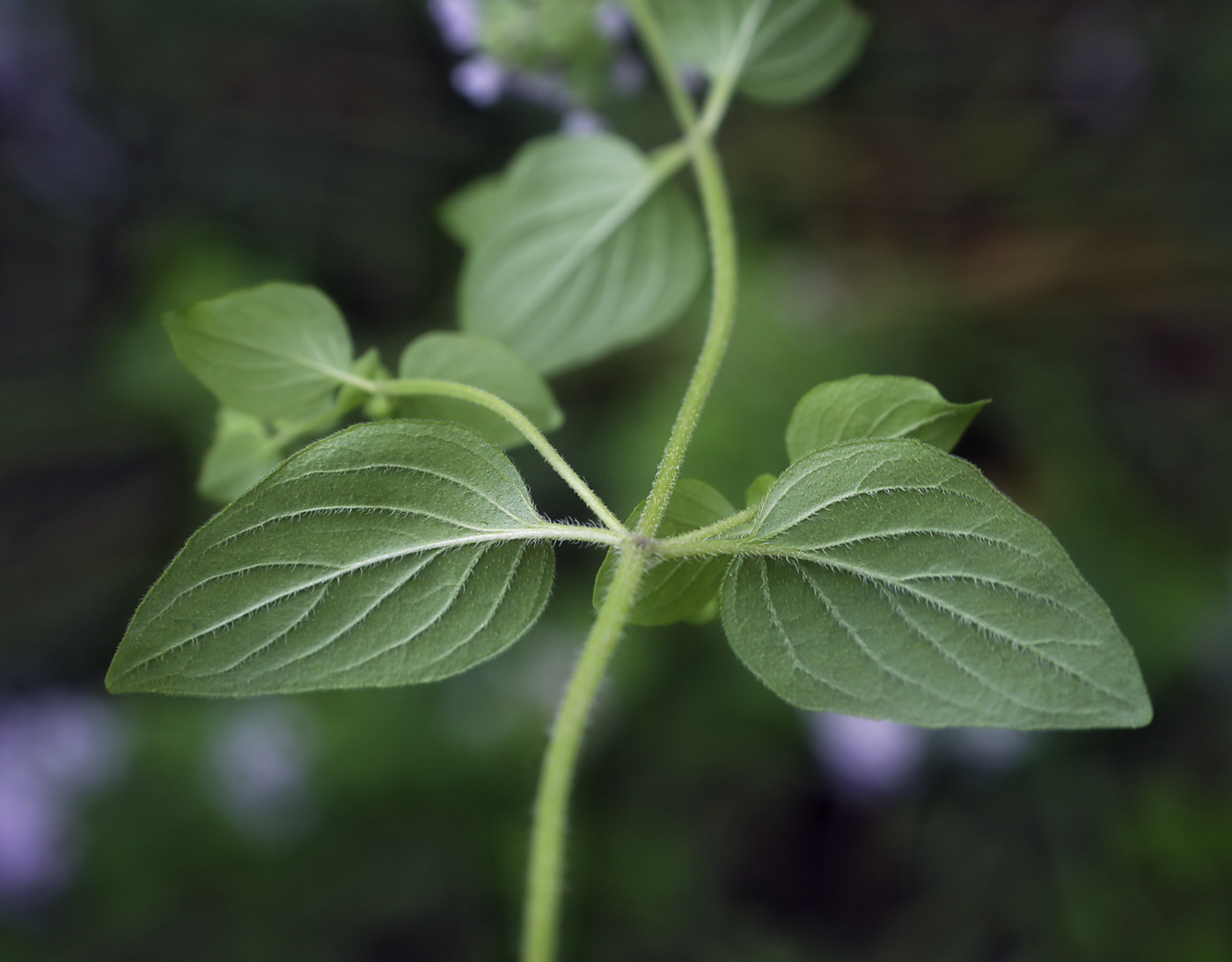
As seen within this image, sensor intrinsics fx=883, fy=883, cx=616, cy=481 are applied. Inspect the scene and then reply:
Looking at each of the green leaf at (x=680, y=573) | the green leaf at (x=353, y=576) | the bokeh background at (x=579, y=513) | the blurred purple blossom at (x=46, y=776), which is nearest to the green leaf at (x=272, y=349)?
the green leaf at (x=353, y=576)

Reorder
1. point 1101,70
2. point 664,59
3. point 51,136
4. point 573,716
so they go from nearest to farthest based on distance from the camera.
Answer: point 573,716
point 664,59
point 51,136
point 1101,70

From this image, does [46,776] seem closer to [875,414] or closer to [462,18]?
[462,18]

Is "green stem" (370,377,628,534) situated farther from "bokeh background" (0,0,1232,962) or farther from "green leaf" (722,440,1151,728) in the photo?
"bokeh background" (0,0,1232,962)

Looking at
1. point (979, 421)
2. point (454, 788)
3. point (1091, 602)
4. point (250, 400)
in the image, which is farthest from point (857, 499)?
point (979, 421)

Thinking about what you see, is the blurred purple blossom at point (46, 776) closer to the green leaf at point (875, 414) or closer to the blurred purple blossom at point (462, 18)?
the blurred purple blossom at point (462, 18)

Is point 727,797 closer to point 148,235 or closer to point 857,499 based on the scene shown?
point 857,499

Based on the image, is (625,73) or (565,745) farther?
(625,73)

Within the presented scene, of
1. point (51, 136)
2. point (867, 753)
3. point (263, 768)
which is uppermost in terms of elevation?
point (51, 136)

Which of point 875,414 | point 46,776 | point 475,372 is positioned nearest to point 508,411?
point 475,372
